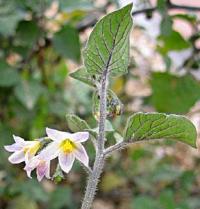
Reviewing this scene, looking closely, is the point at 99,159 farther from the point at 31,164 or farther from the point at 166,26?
the point at 166,26

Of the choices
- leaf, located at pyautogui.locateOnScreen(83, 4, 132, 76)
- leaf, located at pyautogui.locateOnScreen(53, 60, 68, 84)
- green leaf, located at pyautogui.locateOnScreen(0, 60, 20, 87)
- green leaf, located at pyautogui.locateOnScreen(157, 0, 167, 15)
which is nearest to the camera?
leaf, located at pyautogui.locateOnScreen(83, 4, 132, 76)

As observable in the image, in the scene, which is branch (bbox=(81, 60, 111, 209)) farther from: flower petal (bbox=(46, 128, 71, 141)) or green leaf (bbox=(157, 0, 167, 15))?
green leaf (bbox=(157, 0, 167, 15))

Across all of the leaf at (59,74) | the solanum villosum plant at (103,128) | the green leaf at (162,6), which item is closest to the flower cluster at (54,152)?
the solanum villosum plant at (103,128)

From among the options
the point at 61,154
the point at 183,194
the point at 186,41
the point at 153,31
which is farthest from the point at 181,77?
the point at 61,154

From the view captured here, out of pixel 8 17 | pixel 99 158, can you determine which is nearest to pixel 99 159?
pixel 99 158

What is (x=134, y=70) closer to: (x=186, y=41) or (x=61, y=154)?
(x=186, y=41)

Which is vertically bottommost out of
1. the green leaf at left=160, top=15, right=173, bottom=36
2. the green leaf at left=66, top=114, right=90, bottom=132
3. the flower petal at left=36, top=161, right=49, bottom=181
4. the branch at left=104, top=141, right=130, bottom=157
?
the flower petal at left=36, top=161, right=49, bottom=181

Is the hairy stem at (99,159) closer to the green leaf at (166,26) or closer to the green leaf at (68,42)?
the green leaf at (166,26)

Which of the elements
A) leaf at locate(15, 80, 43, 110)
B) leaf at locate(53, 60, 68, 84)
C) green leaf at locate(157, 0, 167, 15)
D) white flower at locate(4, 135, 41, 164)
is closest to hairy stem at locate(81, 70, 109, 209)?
white flower at locate(4, 135, 41, 164)
